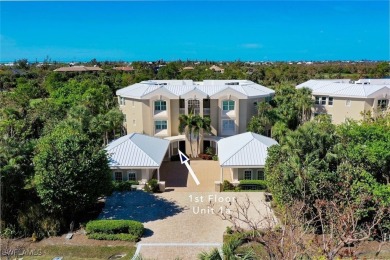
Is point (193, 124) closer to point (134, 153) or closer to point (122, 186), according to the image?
point (134, 153)

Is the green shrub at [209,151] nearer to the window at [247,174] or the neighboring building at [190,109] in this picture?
the neighboring building at [190,109]

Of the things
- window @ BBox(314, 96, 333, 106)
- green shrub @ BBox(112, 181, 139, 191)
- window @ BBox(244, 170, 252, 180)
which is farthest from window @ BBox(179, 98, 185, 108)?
window @ BBox(314, 96, 333, 106)

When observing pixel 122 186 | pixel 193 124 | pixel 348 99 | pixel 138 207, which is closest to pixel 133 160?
pixel 122 186

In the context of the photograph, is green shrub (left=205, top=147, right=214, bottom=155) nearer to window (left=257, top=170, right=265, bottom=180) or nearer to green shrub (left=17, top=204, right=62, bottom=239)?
window (left=257, top=170, right=265, bottom=180)

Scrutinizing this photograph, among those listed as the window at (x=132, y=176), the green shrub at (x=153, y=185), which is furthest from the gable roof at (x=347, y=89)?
the window at (x=132, y=176)

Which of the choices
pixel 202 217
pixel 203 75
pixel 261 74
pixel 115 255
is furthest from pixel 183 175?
pixel 261 74

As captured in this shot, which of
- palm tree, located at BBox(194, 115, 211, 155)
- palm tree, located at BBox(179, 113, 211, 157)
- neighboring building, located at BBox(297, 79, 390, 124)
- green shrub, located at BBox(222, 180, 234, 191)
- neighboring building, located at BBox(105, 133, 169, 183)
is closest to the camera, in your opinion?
green shrub, located at BBox(222, 180, 234, 191)

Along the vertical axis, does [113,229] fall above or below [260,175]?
below

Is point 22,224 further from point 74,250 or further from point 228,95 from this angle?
point 228,95
